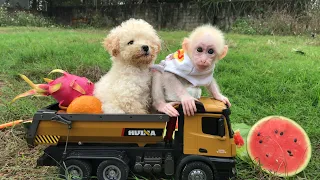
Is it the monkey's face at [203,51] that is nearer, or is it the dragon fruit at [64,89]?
the monkey's face at [203,51]

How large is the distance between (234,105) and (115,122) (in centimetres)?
259

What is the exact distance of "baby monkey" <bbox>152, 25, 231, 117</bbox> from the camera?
292 centimetres

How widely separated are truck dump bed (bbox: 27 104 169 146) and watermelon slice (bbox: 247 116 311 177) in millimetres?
1033

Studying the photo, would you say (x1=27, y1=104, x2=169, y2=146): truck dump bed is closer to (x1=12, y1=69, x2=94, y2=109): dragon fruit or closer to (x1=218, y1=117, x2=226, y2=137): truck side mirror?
(x1=12, y1=69, x2=94, y2=109): dragon fruit

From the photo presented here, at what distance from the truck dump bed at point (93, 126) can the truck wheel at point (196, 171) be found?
0.35 metres

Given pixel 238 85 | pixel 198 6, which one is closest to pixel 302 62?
pixel 238 85

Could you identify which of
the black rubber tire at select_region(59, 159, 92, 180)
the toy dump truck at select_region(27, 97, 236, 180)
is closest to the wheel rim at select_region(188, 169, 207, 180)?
the toy dump truck at select_region(27, 97, 236, 180)

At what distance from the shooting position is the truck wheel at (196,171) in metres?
2.83

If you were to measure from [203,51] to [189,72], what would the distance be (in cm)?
22

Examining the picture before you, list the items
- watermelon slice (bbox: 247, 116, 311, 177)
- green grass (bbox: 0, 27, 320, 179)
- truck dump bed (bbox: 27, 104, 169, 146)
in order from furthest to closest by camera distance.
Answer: green grass (bbox: 0, 27, 320, 179), watermelon slice (bbox: 247, 116, 311, 177), truck dump bed (bbox: 27, 104, 169, 146)

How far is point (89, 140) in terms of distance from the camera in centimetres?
295

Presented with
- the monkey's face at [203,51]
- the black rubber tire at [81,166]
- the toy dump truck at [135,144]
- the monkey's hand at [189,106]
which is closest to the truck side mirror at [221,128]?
the toy dump truck at [135,144]

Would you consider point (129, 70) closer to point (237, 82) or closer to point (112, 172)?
point (112, 172)

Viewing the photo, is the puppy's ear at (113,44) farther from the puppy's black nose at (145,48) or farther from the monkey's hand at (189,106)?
the monkey's hand at (189,106)
